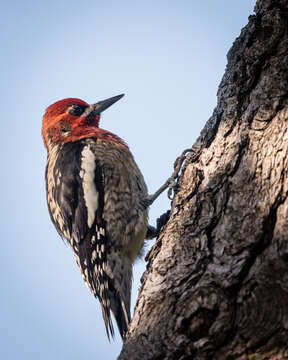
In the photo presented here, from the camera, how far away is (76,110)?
509 centimetres

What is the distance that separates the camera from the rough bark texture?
5.20 ft

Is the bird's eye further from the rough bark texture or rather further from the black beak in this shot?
the rough bark texture

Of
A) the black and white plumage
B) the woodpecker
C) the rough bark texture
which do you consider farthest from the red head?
the rough bark texture

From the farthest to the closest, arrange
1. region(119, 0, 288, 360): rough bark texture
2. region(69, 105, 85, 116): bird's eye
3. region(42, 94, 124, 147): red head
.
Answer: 1. region(69, 105, 85, 116): bird's eye
2. region(42, 94, 124, 147): red head
3. region(119, 0, 288, 360): rough bark texture

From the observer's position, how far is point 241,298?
1.62 meters

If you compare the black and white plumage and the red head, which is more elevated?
the red head

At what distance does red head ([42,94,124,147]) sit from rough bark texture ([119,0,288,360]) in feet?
8.77

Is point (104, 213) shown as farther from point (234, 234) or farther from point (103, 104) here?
point (234, 234)

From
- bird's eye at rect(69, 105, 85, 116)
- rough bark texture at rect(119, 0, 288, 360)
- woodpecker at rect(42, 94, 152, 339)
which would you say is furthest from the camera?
bird's eye at rect(69, 105, 85, 116)

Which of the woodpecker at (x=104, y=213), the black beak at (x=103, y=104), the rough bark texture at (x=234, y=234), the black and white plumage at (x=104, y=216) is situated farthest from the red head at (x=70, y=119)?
the rough bark texture at (x=234, y=234)

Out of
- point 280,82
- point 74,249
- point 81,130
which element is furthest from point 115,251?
point 280,82

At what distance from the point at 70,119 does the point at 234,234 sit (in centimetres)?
351

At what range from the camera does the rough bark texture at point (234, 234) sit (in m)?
1.59

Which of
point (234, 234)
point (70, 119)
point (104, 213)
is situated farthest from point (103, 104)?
point (234, 234)
